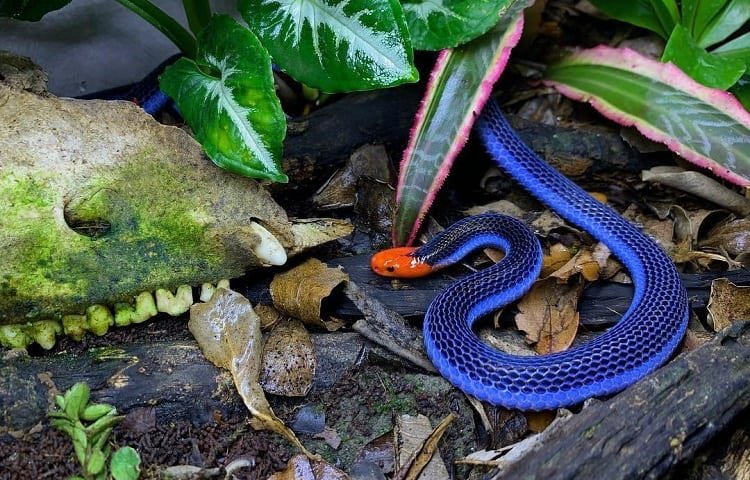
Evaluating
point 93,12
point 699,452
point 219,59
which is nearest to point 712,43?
point 699,452

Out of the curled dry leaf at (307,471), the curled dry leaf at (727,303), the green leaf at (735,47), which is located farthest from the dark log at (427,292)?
the green leaf at (735,47)

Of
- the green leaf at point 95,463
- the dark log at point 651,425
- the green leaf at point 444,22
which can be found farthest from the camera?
the green leaf at point 444,22

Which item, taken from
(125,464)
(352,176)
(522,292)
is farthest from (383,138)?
(125,464)

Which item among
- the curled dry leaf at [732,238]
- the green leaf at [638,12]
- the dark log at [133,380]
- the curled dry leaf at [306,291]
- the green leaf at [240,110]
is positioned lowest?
the dark log at [133,380]

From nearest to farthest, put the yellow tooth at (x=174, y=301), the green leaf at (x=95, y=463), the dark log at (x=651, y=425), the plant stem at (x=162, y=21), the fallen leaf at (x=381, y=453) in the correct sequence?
the dark log at (x=651, y=425), the green leaf at (x=95, y=463), the fallen leaf at (x=381, y=453), the yellow tooth at (x=174, y=301), the plant stem at (x=162, y=21)

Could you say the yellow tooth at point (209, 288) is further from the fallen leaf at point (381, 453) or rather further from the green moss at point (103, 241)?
the fallen leaf at point (381, 453)

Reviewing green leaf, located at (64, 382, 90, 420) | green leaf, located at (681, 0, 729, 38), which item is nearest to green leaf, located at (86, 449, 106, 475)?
green leaf, located at (64, 382, 90, 420)

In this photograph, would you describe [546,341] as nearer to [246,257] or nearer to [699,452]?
[699,452]
